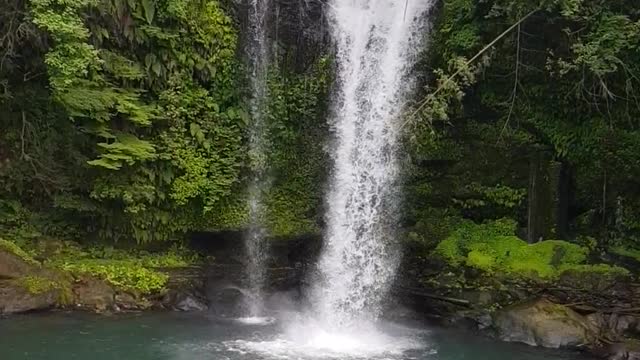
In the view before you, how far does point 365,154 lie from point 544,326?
16.1 ft

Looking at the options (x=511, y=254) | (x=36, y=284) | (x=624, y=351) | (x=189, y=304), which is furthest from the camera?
(x=189, y=304)

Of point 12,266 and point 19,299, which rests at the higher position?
point 12,266

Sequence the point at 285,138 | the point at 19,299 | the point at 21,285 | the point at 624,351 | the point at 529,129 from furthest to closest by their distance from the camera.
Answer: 1. the point at 285,138
2. the point at 529,129
3. the point at 21,285
4. the point at 19,299
5. the point at 624,351

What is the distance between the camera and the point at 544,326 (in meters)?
10.8

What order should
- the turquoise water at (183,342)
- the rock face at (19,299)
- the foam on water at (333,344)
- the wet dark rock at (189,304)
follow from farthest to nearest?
the wet dark rock at (189,304) → the rock face at (19,299) → the foam on water at (333,344) → the turquoise water at (183,342)

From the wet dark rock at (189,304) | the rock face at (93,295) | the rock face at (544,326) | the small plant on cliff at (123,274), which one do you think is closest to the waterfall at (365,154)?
the wet dark rock at (189,304)

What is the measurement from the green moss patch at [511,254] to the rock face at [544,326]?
2.68 feet

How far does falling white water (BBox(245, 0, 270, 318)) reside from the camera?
13688 millimetres

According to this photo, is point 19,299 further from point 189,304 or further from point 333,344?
point 333,344

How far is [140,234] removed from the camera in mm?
13242

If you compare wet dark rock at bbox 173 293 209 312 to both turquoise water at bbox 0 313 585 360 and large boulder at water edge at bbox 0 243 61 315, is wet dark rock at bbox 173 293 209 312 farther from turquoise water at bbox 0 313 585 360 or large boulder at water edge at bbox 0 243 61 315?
large boulder at water edge at bbox 0 243 61 315

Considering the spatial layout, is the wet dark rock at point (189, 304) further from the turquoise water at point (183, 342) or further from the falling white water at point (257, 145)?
the falling white water at point (257, 145)

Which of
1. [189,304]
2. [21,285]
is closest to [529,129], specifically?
[189,304]

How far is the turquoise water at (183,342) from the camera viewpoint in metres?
9.82
